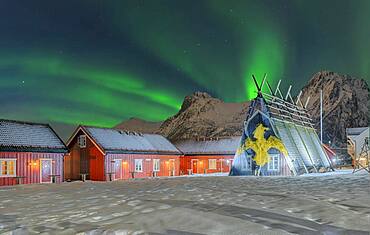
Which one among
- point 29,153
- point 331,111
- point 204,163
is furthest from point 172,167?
point 331,111

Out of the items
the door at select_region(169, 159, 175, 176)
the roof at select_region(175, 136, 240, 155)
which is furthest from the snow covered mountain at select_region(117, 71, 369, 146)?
the door at select_region(169, 159, 175, 176)

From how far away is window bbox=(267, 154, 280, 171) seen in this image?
35500 mm

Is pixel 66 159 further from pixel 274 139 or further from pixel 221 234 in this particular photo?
pixel 221 234

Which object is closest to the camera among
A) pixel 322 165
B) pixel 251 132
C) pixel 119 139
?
pixel 251 132

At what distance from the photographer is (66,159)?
44.7m

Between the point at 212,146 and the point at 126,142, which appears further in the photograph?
the point at 212,146

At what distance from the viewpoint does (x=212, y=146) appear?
5909 cm

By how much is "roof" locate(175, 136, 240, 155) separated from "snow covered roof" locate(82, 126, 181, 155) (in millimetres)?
5600

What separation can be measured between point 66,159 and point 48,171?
9.93 m

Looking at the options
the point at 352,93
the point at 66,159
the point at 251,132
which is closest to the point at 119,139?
the point at 66,159

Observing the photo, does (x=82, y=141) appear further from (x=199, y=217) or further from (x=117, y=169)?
(x=199, y=217)

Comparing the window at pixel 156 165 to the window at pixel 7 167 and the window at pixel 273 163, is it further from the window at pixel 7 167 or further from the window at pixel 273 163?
the window at pixel 7 167

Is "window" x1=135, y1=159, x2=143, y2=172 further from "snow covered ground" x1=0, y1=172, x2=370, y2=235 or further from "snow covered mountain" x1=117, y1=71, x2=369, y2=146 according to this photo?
"snow covered mountain" x1=117, y1=71, x2=369, y2=146

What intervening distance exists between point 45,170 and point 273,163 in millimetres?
19658
